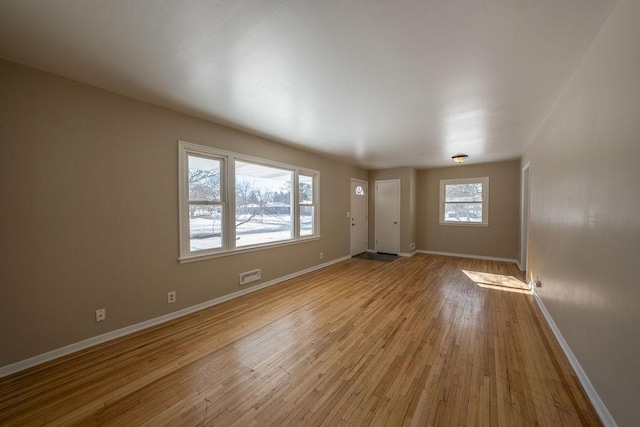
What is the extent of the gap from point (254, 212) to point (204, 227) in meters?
0.85

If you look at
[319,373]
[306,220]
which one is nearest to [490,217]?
[306,220]

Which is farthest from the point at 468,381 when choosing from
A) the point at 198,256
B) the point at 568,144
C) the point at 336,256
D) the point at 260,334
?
the point at 336,256

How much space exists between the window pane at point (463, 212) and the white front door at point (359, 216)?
2.23 metres

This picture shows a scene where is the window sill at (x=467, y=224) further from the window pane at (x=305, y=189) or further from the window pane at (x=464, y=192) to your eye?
the window pane at (x=305, y=189)

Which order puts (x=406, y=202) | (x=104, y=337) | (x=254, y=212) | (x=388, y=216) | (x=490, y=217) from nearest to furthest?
(x=104, y=337) < (x=254, y=212) < (x=490, y=217) < (x=406, y=202) < (x=388, y=216)

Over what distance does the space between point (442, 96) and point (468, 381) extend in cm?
264

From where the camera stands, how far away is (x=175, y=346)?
7.76 ft

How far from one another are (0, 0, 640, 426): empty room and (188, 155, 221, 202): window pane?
20 mm

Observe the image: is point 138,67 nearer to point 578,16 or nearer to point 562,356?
point 578,16

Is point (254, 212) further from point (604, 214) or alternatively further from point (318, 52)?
point (604, 214)

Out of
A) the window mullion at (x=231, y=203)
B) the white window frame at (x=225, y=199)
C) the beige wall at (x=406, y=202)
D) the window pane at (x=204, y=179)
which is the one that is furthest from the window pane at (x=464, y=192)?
the window pane at (x=204, y=179)

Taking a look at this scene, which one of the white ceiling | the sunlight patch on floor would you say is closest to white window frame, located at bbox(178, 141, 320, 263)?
the white ceiling

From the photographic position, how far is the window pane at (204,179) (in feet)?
10.4

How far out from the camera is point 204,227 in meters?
3.29
